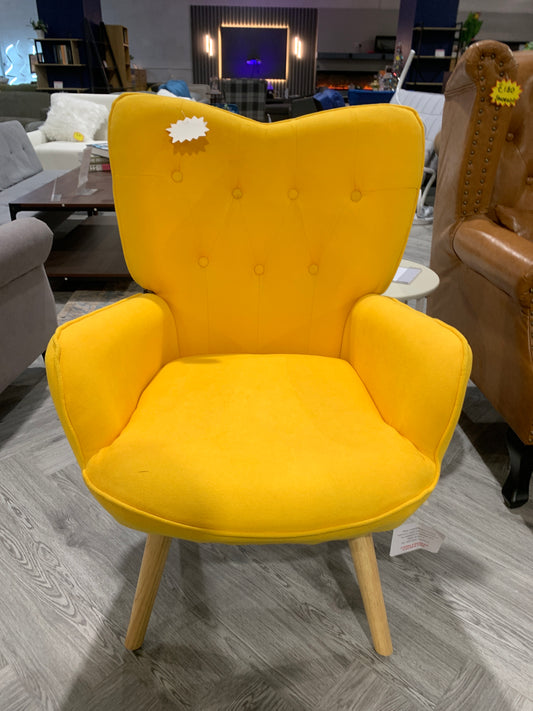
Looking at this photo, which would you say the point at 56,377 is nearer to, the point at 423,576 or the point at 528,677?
→ the point at 423,576

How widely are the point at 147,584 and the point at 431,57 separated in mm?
9586

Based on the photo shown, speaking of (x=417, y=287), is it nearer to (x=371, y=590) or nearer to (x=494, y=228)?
(x=494, y=228)

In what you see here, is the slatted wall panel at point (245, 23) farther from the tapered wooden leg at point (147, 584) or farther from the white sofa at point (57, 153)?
the tapered wooden leg at point (147, 584)

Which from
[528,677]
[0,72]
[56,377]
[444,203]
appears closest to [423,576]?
[528,677]

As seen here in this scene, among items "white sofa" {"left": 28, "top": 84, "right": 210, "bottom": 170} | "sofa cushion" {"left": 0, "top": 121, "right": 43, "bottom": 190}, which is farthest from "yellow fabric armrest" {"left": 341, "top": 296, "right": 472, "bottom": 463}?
"white sofa" {"left": 28, "top": 84, "right": 210, "bottom": 170}

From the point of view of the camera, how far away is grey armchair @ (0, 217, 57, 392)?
5.16 feet

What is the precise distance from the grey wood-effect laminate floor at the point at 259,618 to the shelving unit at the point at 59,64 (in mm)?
7907

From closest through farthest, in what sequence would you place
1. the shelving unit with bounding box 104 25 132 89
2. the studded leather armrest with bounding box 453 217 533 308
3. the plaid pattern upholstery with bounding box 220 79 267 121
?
1. the studded leather armrest with bounding box 453 217 533 308
2. the plaid pattern upholstery with bounding box 220 79 267 121
3. the shelving unit with bounding box 104 25 132 89

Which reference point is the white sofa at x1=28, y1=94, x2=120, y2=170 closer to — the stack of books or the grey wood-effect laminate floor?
the stack of books

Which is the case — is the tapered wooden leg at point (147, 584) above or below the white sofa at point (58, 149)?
below

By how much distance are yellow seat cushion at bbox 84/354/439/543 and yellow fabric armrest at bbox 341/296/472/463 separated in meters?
0.04

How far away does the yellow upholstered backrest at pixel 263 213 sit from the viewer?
105 centimetres

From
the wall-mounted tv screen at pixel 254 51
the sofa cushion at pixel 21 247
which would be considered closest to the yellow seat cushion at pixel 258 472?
the sofa cushion at pixel 21 247

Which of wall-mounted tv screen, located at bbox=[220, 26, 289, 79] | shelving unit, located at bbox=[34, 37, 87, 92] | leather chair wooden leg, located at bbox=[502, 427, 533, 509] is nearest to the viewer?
leather chair wooden leg, located at bbox=[502, 427, 533, 509]
